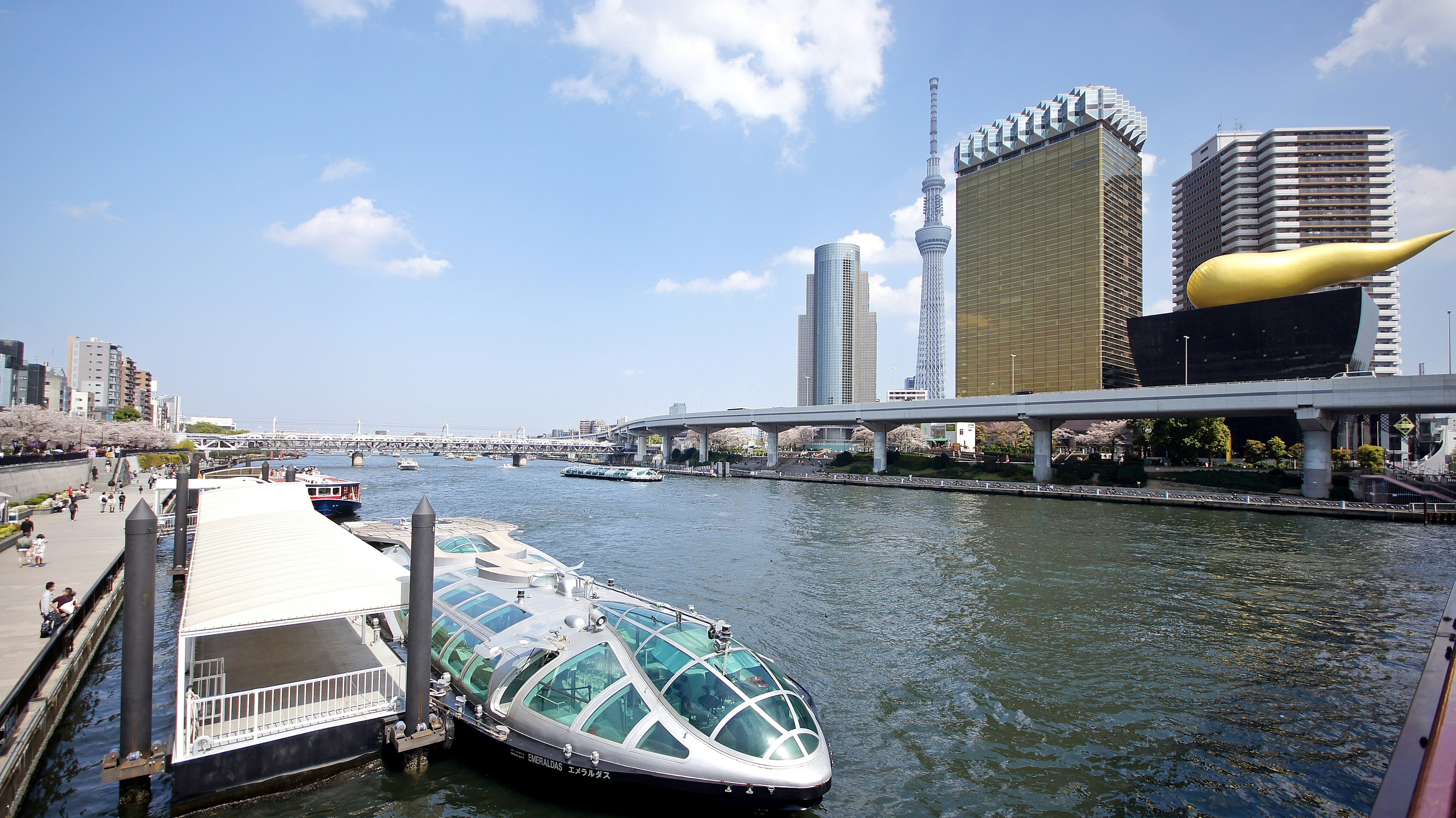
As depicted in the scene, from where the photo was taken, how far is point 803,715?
9.86 metres

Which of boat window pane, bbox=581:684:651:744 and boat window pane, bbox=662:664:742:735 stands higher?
boat window pane, bbox=662:664:742:735

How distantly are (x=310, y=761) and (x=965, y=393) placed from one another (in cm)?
14826

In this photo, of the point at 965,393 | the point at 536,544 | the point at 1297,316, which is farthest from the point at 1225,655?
the point at 965,393

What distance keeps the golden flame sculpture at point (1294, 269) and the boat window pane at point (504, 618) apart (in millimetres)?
75520

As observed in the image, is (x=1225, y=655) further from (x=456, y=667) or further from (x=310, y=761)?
(x=310, y=761)

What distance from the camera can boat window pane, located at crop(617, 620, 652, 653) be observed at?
1070 cm

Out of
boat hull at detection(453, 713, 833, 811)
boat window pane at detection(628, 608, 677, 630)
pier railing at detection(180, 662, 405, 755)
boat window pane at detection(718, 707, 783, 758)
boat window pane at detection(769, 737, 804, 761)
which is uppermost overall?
boat window pane at detection(628, 608, 677, 630)

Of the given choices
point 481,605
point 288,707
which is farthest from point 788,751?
point 288,707

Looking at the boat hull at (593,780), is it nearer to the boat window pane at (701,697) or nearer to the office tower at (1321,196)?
the boat window pane at (701,697)

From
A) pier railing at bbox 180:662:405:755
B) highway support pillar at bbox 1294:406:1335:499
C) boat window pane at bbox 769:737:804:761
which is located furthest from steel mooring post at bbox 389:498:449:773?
highway support pillar at bbox 1294:406:1335:499

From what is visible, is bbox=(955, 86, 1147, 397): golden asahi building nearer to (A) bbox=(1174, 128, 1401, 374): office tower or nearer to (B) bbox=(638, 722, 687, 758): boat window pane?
(A) bbox=(1174, 128, 1401, 374): office tower

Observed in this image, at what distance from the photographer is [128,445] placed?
347 feet

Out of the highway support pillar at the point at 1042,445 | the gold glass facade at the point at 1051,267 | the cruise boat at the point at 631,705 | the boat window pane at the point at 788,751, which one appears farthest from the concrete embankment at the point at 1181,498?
the gold glass facade at the point at 1051,267

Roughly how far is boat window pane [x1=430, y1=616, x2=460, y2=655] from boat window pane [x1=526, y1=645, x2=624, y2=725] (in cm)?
378
